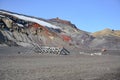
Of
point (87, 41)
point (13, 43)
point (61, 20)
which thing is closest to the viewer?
point (13, 43)

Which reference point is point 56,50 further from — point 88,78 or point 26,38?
point 88,78

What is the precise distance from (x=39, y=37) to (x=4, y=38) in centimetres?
1357

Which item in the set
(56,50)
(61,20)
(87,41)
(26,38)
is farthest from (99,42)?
(56,50)

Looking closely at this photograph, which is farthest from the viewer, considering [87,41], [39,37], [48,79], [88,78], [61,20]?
[61,20]

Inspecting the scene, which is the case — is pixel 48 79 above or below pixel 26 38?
below

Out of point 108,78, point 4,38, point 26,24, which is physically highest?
point 26,24

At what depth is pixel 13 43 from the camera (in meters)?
54.7

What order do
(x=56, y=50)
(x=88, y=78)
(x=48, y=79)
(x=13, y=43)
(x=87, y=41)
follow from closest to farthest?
(x=48, y=79)
(x=88, y=78)
(x=56, y=50)
(x=13, y=43)
(x=87, y=41)

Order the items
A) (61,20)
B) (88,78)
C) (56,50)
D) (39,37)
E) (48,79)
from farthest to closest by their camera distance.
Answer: (61,20) → (39,37) → (56,50) → (88,78) → (48,79)

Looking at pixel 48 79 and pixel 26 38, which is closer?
pixel 48 79

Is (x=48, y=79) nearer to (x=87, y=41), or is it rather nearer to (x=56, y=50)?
(x=56, y=50)

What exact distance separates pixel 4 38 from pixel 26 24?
53.9 ft

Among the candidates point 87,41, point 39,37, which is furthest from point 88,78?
point 87,41

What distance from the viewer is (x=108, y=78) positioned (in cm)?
1606
